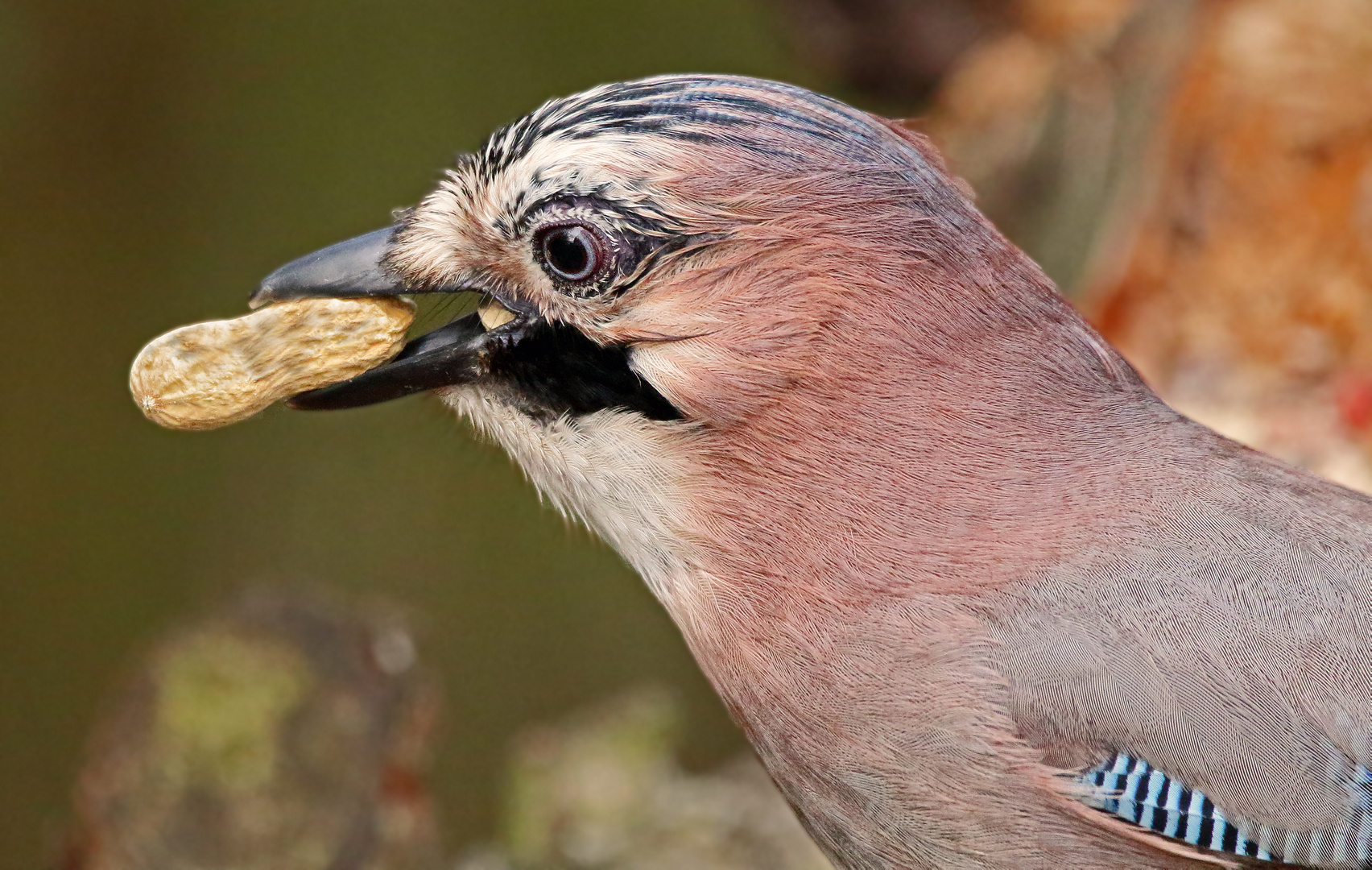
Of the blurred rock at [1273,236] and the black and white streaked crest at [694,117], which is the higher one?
the blurred rock at [1273,236]

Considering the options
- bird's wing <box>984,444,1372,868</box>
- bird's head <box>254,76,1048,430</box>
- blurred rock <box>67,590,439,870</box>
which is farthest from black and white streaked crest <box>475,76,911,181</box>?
blurred rock <box>67,590,439,870</box>

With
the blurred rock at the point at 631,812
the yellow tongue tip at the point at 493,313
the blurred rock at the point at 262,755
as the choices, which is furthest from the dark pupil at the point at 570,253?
the blurred rock at the point at 631,812

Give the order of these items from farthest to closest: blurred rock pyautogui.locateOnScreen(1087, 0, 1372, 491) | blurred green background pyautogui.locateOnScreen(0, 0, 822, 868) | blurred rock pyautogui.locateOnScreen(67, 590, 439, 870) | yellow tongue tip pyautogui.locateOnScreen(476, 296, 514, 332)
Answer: blurred green background pyautogui.locateOnScreen(0, 0, 822, 868) → blurred rock pyautogui.locateOnScreen(1087, 0, 1372, 491) → blurred rock pyautogui.locateOnScreen(67, 590, 439, 870) → yellow tongue tip pyautogui.locateOnScreen(476, 296, 514, 332)

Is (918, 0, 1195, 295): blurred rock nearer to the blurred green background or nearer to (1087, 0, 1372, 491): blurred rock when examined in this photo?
(1087, 0, 1372, 491): blurred rock

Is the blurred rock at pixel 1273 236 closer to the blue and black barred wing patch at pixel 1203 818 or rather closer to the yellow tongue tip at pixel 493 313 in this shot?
the blue and black barred wing patch at pixel 1203 818

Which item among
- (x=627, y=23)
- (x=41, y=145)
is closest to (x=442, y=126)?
(x=627, y=23)

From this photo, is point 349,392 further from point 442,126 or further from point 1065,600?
Result: point 442,126
